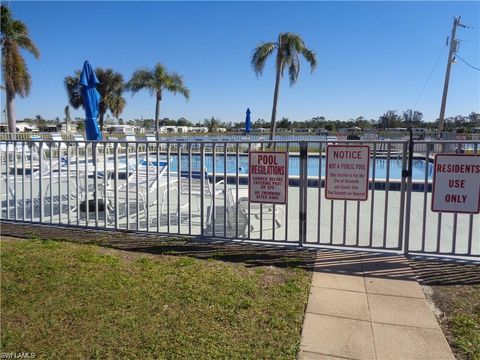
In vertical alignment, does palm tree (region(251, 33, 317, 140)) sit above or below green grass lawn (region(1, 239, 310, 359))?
above

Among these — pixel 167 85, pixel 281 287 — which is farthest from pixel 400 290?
pixel 167 85

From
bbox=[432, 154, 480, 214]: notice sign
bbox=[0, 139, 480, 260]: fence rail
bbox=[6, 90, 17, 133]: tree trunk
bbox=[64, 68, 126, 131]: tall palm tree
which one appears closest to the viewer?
bbox=[432, 154, 480, 214]: notice sign

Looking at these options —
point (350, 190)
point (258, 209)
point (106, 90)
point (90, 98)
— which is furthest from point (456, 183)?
point (106, 90)

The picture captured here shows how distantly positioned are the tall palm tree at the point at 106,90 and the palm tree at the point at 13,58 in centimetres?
1597

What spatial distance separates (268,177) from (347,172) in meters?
0.88

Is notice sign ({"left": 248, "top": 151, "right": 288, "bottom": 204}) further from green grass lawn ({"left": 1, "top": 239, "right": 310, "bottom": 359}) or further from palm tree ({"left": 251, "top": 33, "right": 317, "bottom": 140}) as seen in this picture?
palm tree ({"left": 251, "top": 33, "right": 317, "bottom": 140})

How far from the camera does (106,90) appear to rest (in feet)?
138

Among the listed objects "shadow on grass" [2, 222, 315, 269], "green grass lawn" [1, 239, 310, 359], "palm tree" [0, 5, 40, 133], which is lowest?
"green grass lawn" [1, 239, 310, 359]

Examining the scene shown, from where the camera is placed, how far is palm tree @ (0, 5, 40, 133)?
76.3 ft

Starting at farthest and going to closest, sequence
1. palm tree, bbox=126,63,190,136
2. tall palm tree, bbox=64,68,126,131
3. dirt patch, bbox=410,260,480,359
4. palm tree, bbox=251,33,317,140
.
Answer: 1. tall palm tree, bbox=64,68,126,131
2. palm tree, bbox=126,63,190,136
3. palm tree, bbox=251,33,317,140
4. dirt patch, bbox=410,260,480,359

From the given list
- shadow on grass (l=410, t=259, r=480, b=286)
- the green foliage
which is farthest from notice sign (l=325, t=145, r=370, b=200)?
the green foliage

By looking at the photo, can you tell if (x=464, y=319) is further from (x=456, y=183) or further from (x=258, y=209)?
(x=258, y=209)

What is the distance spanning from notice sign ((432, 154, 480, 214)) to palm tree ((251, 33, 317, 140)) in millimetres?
22515

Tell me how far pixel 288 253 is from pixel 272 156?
1148 mm
